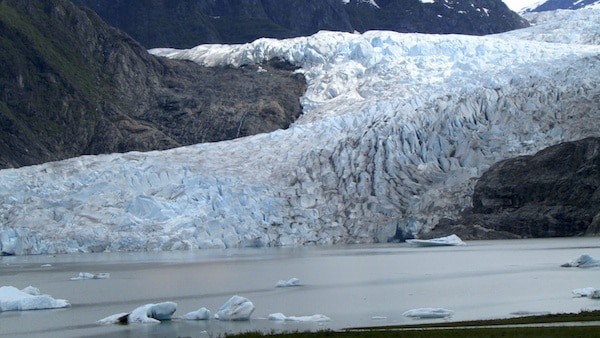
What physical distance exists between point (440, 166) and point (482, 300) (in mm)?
30304

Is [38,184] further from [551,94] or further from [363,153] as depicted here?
[551,94]

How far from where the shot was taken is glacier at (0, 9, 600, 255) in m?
48.3

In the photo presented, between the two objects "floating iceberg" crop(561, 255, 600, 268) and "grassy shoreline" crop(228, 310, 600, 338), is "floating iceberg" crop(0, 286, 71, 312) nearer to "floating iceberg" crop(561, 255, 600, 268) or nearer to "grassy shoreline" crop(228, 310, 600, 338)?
"grassy shoreline" crop(228, 310, 600, 338)

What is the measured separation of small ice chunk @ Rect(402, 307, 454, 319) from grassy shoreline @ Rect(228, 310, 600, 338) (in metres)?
1.63

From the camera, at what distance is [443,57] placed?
2611 inches

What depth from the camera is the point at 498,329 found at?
15.9 metres

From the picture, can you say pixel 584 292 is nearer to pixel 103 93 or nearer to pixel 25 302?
pixel 25 302

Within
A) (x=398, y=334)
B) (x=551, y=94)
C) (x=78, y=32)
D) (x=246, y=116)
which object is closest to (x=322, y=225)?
(x=551, y=94)

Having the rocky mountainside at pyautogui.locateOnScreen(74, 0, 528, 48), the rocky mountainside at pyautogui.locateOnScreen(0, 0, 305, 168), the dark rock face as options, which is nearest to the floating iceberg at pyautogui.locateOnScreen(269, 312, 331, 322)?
the dark rock face

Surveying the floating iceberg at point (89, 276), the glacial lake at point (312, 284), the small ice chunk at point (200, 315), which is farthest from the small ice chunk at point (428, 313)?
the floating iceberg at point (89, 276)

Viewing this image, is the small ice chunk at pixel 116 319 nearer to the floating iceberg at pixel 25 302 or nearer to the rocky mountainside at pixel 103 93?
the floating iceberg at pixel 25 302

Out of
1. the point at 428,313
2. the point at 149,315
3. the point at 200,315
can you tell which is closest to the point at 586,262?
the point at 428,313

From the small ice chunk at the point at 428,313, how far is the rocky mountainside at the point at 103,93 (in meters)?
52.6

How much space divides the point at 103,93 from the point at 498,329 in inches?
2581
